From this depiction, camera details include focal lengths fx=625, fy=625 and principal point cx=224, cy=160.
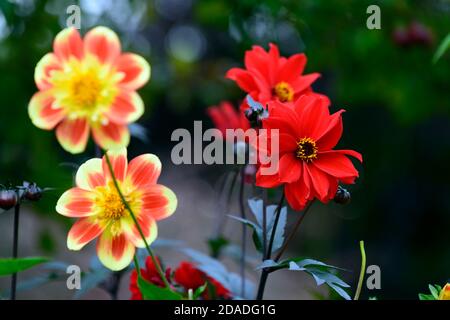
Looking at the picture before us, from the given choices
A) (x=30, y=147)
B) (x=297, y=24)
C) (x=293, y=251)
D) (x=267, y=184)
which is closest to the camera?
(x=267, y=184)

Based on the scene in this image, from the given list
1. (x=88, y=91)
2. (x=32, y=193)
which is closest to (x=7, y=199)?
(x=32, y=193)

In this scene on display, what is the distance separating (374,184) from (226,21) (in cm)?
174

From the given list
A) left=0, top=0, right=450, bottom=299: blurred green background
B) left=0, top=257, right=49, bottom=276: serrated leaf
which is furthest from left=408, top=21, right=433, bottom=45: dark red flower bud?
left=0, top=257, right=49, bottom=276: serrated leaf

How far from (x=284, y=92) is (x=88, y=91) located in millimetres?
263

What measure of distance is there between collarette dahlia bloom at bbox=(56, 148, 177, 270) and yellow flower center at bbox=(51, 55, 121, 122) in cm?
5

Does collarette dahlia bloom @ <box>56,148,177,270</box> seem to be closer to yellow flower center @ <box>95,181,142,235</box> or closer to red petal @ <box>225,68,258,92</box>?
yellow flower center @ <box>95,181,142,235</box>

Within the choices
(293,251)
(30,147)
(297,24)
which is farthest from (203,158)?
(293,251)

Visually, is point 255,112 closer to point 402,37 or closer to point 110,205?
point 110,205

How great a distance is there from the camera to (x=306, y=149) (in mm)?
653

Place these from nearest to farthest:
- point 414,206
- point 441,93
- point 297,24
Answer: point 297,24, point 441,93, point 414,206

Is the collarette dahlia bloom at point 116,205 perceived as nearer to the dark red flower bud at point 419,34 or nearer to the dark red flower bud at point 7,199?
the dark red flower bud at point 7,199

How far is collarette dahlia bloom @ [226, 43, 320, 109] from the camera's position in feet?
2.53

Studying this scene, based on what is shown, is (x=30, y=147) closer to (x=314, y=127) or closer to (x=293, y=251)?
(x=314, y=127)

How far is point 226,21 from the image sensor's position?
1729 mm
